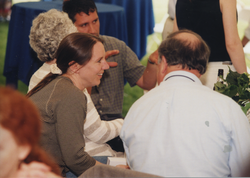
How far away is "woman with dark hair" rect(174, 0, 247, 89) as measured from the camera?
166 centimetres

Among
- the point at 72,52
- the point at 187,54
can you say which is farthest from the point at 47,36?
the point at 187,54

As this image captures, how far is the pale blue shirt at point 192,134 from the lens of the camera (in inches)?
39.6

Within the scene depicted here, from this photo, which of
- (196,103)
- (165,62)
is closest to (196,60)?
(165,62)

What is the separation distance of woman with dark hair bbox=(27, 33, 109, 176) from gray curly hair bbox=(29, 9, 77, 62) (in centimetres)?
25

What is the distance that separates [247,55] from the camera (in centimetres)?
499

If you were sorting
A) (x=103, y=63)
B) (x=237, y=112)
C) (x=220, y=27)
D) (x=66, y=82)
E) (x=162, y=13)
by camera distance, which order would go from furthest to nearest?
(x=162, y=13) → (x=220, y=27) → (x=103, y=63) → (x=66, y=82) → (x=237, y=112)

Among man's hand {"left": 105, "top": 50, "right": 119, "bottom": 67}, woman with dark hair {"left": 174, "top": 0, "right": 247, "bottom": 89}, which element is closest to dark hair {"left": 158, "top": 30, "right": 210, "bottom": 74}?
woman with dark hair {"left": 174, "top": 0, "right": 247, "bottom": 89}

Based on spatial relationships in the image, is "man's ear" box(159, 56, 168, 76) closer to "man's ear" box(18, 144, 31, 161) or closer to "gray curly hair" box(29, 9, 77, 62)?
"gray curly hair" box(29, 9, 77, 62)

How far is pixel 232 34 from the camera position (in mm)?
1672

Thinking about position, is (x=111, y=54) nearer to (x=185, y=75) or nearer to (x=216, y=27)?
(x=216, y=27)

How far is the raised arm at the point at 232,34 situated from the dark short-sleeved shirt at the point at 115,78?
656 millimetres

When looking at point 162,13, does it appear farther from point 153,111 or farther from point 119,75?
point 153,111

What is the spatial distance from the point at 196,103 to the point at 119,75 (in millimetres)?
1135

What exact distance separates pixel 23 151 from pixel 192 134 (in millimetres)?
617
